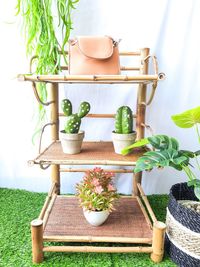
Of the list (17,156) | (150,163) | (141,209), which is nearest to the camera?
(150,163)

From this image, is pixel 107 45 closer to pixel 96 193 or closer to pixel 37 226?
pixel 96 193

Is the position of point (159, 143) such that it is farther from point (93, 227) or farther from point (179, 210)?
point (93, 227)

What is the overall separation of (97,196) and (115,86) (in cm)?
62

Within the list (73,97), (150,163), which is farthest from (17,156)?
(150,163)

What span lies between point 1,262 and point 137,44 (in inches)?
45.2

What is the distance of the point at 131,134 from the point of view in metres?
1.02

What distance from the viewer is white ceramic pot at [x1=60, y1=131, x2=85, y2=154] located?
1012 mm

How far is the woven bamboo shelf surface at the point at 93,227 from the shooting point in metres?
0.95

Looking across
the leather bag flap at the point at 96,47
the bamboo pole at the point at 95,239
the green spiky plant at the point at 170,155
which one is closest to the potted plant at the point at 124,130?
the green spiky plant at the point at 170,155

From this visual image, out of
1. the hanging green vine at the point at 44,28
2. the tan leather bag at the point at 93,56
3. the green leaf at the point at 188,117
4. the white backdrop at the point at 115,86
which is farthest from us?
the white backdrop at the point at 115,86

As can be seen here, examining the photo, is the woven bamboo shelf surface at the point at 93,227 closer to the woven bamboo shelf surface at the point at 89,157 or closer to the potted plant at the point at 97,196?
the potted plant at the point at 97,196

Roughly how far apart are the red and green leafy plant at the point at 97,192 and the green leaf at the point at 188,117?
356 mm

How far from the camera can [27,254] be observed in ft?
3.14

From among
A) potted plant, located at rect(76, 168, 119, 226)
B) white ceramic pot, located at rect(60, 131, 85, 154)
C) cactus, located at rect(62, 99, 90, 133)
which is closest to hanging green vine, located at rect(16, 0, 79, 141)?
cactus, located at rect(62, 99, 90, 133)
